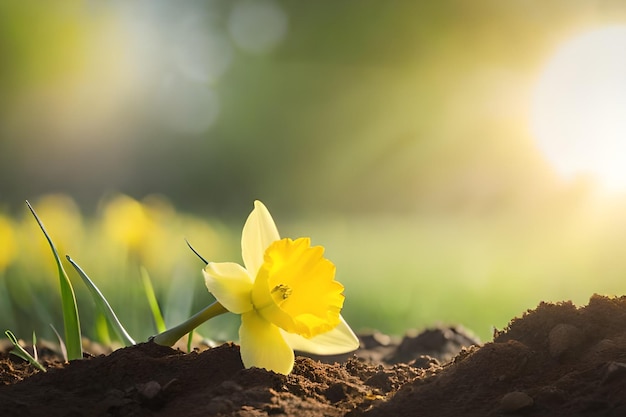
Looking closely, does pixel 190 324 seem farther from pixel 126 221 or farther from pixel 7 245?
pixel 7 245

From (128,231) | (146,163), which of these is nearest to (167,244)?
(128,231)

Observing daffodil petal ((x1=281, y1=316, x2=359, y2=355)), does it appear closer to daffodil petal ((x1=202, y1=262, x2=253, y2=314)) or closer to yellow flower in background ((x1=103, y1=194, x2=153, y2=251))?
daffodil petal ((x1=202, y1=262, x2=253, y2=314))

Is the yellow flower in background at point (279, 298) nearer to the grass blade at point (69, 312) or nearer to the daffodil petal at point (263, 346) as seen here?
the daffodil petal at point (263, 346)

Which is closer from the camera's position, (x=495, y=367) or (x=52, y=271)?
(x=495, y=367)

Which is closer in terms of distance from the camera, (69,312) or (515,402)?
(515,402)

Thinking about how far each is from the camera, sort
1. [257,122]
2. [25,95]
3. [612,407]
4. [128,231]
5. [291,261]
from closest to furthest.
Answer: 1. [612,407]
2. [291,261]
3. [128,231]
4. [25,95]
5. [257,122]

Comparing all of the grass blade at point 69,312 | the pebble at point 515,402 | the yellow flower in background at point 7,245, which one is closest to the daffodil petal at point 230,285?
the grass blade at point 69,312

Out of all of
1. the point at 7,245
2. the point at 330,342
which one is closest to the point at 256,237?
the point at 330,342

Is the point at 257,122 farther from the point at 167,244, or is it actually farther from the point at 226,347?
the point at 226,347
